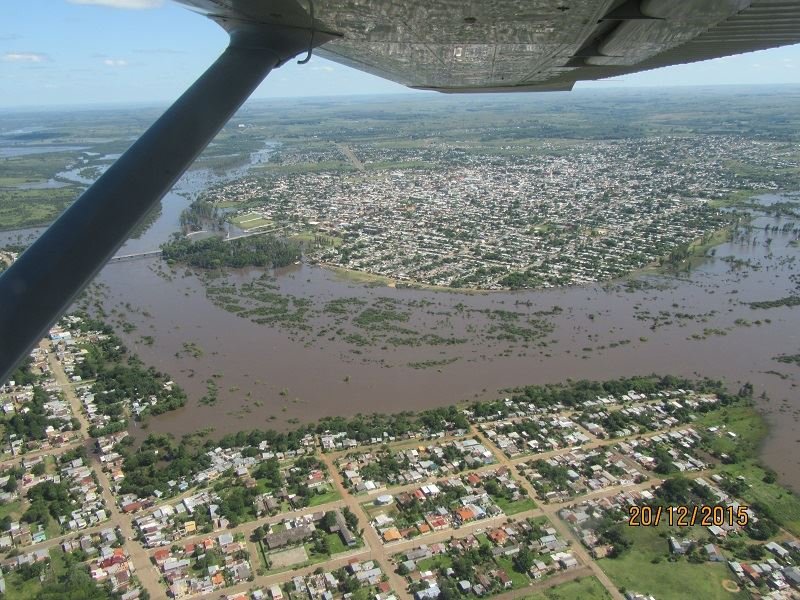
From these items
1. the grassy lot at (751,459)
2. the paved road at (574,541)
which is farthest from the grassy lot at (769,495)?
the paved road at (574,541)

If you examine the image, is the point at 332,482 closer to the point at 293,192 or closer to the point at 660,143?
the point at 293,192

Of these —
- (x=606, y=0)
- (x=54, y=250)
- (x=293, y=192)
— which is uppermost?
(x=606, y=0)

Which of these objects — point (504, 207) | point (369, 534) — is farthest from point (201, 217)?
point (369, 534)

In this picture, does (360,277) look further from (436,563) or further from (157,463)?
(436,563)

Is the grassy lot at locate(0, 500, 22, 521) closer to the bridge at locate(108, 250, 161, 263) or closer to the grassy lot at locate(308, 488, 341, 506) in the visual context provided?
the grassy lot at locate(308, 488, 341, 506)

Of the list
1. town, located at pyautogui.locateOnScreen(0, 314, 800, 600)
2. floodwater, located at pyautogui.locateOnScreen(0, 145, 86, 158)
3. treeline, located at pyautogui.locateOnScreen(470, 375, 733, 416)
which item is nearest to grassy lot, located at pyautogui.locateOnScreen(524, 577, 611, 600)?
town, located at pyautogui.locateOnScreen(0, 314, 800, 600)

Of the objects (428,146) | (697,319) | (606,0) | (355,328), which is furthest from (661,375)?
(428,146)
